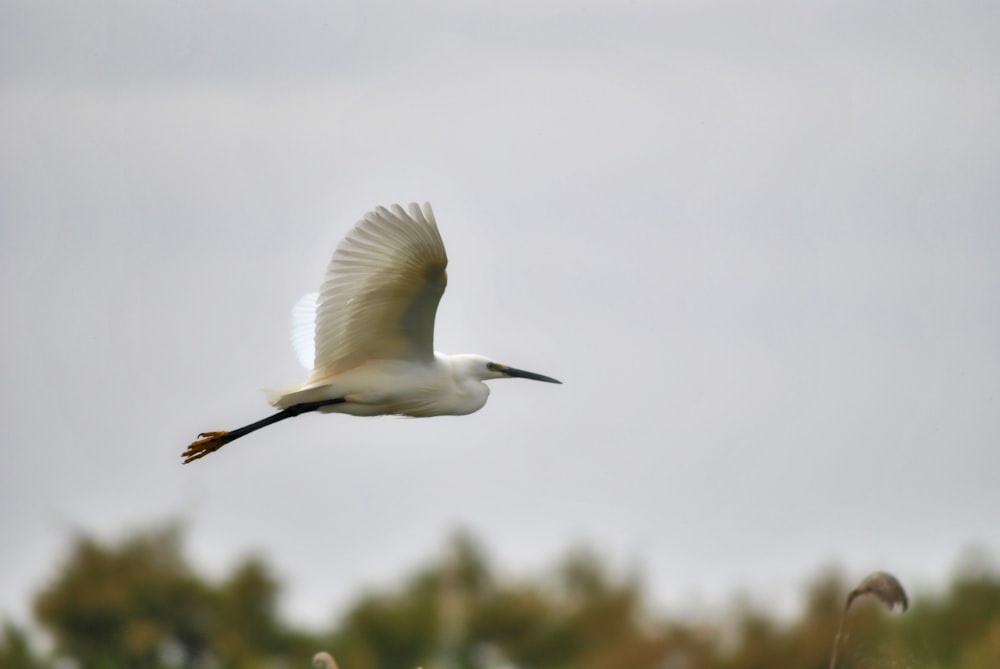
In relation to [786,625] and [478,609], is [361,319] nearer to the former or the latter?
[786,625]

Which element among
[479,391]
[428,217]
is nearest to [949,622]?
[479,391]

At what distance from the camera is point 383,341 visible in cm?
1098

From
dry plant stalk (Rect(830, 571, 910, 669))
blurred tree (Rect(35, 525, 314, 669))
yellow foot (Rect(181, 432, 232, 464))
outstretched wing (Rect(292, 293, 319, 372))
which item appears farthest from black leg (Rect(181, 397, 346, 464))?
blurred tree (Rect(35, 525, 314, 669))

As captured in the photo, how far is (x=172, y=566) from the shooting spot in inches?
1355

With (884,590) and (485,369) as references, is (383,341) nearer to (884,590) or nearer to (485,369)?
(485,369)

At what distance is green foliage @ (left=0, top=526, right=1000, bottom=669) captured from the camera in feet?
63.1

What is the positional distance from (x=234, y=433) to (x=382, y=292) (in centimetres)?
161

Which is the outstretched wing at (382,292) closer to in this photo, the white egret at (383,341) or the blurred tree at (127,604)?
the white egret at (383,341)

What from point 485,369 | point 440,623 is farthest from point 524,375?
point 440,623

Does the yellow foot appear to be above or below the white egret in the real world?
below

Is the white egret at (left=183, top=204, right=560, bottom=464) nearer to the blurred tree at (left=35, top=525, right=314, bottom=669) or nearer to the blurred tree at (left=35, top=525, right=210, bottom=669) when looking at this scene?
the blurred tree at (left=35, top=525, right=314, bottom=669)

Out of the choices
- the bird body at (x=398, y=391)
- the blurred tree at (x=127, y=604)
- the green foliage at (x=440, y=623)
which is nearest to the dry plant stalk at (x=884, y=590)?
the bird body at (x=398, y=391)

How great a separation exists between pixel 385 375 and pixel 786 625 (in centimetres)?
907

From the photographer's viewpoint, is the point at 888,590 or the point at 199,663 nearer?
the point at 888,590
